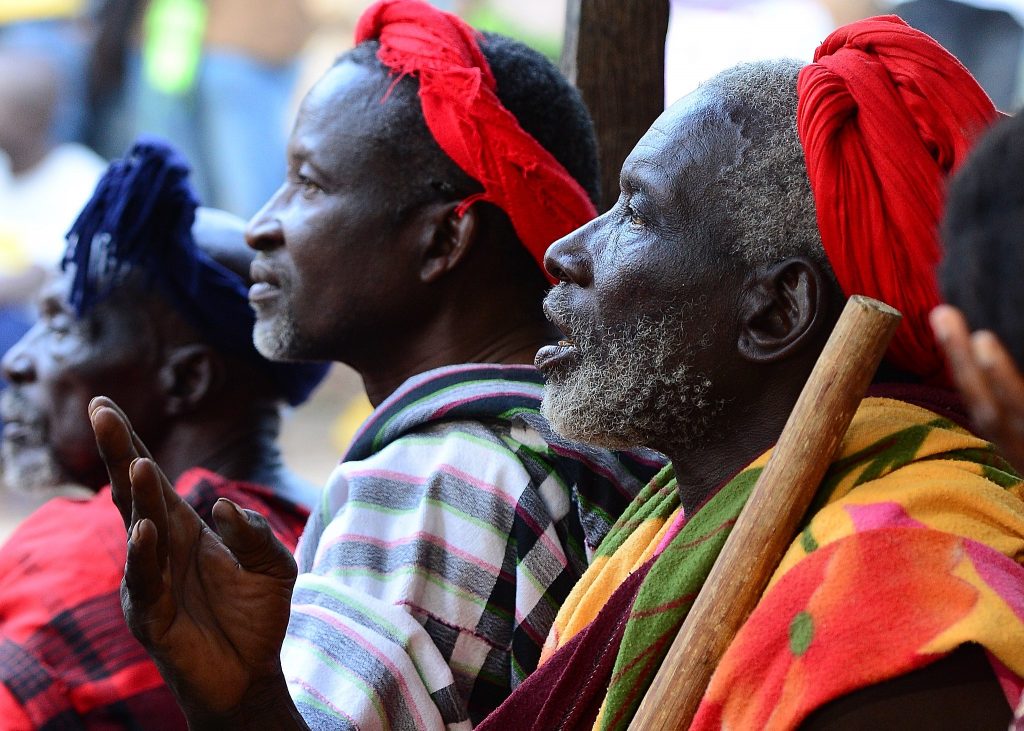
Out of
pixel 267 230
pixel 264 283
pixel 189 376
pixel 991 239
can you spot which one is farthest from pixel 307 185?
pixel 991 239

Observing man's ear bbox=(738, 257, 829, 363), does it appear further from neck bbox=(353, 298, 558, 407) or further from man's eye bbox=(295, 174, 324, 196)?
man's eye bbox=(295, 174, 324, 196)

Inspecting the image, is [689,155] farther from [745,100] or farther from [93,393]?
[93,393]

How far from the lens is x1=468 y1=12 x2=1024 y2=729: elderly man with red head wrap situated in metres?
1.79

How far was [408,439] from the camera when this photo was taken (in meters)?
2.77

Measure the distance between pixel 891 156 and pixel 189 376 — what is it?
2.45 m

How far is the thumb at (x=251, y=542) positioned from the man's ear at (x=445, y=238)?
1.13 m

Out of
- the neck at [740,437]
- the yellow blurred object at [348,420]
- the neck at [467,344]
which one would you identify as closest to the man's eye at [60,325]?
the neck at [467,344]

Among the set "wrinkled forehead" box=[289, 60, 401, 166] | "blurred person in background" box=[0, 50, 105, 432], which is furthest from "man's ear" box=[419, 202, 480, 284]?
"blurred person in background" box=[0, 50, 105, 432]

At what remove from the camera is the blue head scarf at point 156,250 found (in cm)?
386

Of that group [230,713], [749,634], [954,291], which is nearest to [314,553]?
[230,713]

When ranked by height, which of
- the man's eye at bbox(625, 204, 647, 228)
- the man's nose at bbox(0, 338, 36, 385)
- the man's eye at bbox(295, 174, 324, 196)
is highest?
the man's eye at bbox(625, 204, 647, 228)

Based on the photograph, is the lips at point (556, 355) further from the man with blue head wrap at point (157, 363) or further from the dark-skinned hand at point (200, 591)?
the man with blue head wrap at point (157, 363)

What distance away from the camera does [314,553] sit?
2820 mm

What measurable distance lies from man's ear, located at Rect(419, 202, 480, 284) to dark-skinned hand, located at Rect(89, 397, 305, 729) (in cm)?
114
